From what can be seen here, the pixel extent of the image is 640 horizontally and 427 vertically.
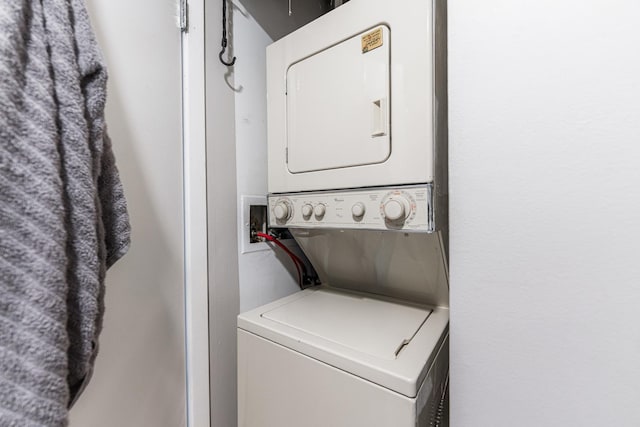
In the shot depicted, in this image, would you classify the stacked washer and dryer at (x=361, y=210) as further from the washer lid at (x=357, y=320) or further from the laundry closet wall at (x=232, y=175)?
the laundry closet wall at (x=232, y=175)

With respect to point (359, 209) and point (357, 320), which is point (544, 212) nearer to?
point (359, 209)

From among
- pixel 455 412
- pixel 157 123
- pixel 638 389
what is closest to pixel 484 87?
pixel 638 389

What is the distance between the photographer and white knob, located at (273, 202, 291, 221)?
1.24 meters

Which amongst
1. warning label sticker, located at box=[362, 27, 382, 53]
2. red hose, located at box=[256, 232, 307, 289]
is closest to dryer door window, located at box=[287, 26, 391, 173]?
warning label sticker, located at box=[362, 27, 382, 53]

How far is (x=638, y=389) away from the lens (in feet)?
1.74

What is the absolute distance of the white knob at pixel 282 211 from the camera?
4.06 ft

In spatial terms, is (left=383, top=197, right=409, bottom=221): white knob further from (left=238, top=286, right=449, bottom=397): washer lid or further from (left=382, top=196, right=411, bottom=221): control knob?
(left=238, top=286, right=449, bottom=397): washer lid

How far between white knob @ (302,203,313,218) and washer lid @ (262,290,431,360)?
0.41 m

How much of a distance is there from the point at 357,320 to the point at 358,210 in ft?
1.44

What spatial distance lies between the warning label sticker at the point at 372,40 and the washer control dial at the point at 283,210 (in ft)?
2.23

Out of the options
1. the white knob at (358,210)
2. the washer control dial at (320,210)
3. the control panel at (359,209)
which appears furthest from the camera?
the washer control dial at (320,210)

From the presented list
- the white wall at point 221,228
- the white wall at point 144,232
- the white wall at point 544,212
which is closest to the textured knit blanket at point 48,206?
the white wall at point 144,232

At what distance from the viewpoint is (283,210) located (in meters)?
1.24

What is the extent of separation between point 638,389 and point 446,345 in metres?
0.51
